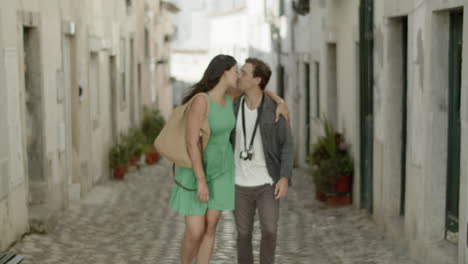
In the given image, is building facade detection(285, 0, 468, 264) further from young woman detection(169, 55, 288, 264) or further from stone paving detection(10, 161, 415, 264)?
young woman detection(169, 55, 288, 264)

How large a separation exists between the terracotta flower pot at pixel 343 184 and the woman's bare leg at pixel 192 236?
19.6ft

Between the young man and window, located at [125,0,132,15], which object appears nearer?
the young man

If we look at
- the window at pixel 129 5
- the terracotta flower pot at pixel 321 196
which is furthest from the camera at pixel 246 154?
the window at pixel 129 5

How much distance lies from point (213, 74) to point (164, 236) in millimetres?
4082

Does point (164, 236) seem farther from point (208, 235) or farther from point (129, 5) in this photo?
point (129, 5)

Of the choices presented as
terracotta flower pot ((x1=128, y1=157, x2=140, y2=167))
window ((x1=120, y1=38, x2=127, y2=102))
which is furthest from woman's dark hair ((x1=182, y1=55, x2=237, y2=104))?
window ((x1=120, y1=38, x2=127, y2=102))

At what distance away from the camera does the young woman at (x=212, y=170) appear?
6156mm

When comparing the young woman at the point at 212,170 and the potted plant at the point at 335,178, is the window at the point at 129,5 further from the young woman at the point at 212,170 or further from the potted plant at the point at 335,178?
the young woman at the point at 212,170

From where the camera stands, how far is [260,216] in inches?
261

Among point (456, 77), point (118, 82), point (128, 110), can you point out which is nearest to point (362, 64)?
point (456, 77)

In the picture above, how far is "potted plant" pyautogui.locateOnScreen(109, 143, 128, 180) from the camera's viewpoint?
16.0 meters

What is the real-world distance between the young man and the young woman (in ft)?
0.76

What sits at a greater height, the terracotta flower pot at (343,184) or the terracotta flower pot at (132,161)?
the terracotta flower pot at (343,184)

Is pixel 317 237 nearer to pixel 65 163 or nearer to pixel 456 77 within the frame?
pixel 456 77
